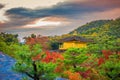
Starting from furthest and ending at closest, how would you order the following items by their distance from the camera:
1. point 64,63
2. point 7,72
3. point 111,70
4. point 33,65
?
point 64,63 → point 111,70 → point 7,72 → point 33,65

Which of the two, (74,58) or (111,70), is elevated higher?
(74,58)

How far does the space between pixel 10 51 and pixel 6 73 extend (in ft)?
21.9

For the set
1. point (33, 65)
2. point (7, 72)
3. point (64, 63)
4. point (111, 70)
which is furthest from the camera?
point (64, 63)

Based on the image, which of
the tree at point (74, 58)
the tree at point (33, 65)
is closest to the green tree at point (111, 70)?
the tree at point (74, 58)

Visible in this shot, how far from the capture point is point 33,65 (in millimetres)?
10289

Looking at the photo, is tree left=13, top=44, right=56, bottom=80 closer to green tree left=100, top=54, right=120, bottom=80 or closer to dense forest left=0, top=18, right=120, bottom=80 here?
dense forest left=0, top=18, right=120, bottom=80

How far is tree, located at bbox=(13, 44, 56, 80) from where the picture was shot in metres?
9.98

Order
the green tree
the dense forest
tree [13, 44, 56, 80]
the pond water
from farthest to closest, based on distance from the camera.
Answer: the green tree
the pond water
the dense forest
tree [13, 44, 56, 80]

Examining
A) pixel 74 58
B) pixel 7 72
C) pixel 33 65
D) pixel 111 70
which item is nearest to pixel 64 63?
pixel 74 58

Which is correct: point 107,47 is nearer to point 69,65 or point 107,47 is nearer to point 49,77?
point 69,65

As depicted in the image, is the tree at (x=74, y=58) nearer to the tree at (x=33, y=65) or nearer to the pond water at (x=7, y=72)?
the pond water at (x=7, y=72)

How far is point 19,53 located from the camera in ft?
32.4

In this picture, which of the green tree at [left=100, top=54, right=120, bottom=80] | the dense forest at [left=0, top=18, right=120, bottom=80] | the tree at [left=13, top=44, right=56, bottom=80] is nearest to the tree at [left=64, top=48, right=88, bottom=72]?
the dense forest at [left=0, top=18, right=120, bottom=80]

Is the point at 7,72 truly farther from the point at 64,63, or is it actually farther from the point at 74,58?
the point at 74,58
